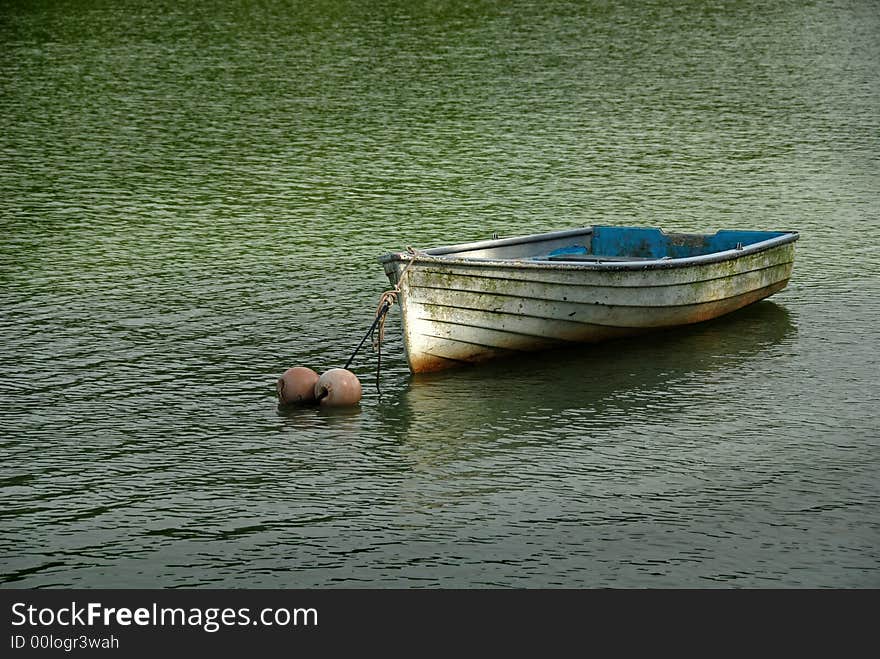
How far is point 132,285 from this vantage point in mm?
19391

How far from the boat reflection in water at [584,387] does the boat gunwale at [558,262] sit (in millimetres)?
888

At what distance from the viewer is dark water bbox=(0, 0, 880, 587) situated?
1127 centimetres

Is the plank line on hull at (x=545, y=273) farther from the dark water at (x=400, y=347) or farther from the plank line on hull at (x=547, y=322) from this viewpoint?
the dark water at (x=400, y=347)

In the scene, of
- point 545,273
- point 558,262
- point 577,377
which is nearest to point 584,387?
point 577,377

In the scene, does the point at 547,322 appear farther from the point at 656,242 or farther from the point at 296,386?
the point at 656,242

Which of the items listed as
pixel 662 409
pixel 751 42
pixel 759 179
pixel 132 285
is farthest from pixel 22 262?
pixel 751 42

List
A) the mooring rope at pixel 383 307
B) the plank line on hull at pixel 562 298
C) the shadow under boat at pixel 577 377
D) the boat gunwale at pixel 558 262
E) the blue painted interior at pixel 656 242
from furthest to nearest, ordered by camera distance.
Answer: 1. the blue painted interior at pixel 656 242
2. the plank line on hull at pixel 562 298
3. the boat gunwale at pixel 558 262
4. the mooring rope at pixel 383 307
5. the shadow under boat at pixel 577 377

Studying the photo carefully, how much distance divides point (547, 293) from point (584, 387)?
111 centimetres

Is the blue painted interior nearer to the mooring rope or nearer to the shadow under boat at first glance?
the shadow under boat

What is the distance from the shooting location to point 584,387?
15211mm

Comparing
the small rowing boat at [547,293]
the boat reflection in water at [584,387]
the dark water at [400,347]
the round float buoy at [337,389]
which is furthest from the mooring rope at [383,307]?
the round float buoy at [337,389]

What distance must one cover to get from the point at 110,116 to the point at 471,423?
21016 mm

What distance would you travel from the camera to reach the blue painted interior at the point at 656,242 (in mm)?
18562

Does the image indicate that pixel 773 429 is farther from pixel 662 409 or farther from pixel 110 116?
pixel 110 116
